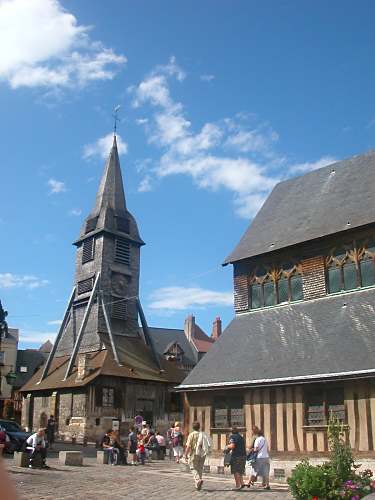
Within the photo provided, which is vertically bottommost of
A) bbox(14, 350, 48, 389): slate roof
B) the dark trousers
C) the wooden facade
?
the dark trousers

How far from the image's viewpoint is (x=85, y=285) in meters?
36.2

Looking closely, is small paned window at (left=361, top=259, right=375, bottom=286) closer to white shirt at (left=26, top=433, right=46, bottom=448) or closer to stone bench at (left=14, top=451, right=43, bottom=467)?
white shirt at (left=26, top=433, right=46, bottom=448)

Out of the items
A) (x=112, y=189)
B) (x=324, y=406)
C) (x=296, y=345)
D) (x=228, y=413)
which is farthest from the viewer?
(x=112, y=189)

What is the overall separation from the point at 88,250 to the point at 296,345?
23480 millimetres

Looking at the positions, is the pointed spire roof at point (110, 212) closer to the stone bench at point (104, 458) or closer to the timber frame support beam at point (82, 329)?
the timber frame support beam at point (82, 329)

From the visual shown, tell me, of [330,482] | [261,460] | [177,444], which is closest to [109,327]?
[177,444]

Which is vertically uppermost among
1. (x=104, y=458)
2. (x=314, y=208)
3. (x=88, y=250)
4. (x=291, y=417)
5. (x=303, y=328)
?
Answer: (x=88, y=250)

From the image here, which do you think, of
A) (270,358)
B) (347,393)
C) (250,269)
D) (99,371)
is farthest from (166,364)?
(347,393)

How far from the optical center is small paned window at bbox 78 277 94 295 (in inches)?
1403

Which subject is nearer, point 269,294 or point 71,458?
point 71,458

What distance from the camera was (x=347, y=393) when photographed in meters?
14.3

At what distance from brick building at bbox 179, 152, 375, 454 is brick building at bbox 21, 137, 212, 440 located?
40.2ft

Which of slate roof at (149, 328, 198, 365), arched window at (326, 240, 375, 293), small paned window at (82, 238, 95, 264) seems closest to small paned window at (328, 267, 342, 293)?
arched window at (326, 240, 375, 293)

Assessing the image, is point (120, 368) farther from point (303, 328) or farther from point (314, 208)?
point (303, 328)
